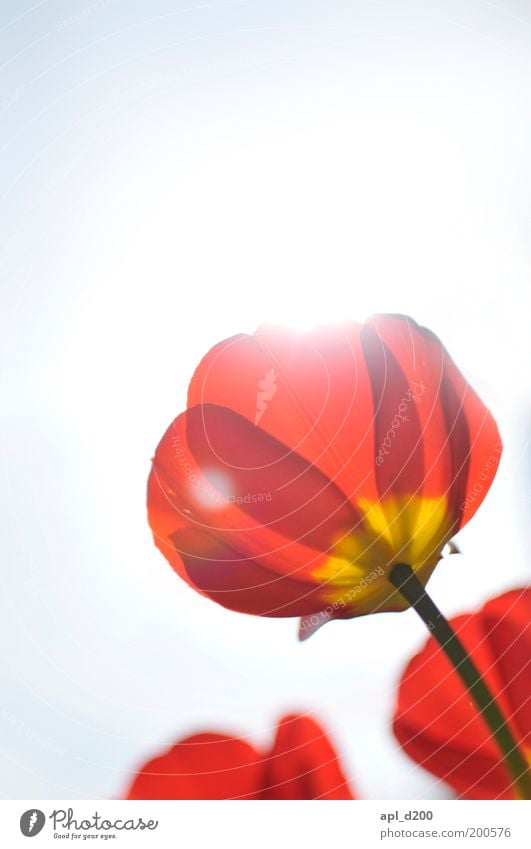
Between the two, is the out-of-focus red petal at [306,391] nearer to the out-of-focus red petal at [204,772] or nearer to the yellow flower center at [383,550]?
the yellow flower center at [383,550]

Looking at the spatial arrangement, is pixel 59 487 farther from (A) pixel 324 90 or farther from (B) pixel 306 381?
(A) pixel 324 90

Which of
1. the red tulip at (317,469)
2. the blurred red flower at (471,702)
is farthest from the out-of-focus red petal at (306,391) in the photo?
the blurred red flower at (471,702)

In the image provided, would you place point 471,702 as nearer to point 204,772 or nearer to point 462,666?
point 462,666

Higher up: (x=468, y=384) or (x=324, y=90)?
(x=324, y=90)

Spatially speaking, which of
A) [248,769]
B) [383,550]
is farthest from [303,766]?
[383,550]

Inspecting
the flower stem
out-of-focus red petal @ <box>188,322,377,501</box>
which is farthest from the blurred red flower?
out-of-focus red petal @ <box>188,322,377,501</box>
